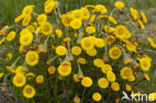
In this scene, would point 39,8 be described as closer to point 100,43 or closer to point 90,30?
point 90,30

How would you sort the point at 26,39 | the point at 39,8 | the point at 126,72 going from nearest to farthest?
the point at 26,39 → the point at 126,72 → the point at 39,8

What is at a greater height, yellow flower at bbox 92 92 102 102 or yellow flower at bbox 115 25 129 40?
yellow flower at bbox 115 25 129 40

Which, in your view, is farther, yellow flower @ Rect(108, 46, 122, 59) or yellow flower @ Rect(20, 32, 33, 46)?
yellow flower @ Rect(108, 46, 122, 59)

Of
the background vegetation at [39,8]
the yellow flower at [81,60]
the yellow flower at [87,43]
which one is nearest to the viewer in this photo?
the yellow flower at [87,43]

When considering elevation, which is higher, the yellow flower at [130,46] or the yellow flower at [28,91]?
the yellow flower at [130,46]

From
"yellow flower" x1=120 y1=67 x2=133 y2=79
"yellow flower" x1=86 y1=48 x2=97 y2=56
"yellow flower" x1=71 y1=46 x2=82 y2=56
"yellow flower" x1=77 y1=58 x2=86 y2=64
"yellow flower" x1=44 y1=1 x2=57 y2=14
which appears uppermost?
"yellow flower" x1=44 y1=1 x2=57 y2=14

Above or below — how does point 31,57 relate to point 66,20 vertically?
below

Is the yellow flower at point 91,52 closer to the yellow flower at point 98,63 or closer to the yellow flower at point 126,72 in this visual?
the yellow flower at point 98,63

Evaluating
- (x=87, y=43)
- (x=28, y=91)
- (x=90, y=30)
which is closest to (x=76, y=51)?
(x=87, y=43)

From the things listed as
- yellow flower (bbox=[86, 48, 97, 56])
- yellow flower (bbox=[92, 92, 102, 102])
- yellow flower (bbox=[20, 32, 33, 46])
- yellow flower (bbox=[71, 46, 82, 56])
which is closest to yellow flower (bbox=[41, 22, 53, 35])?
yellow flower (bbox=[20, 32, 33, 46])

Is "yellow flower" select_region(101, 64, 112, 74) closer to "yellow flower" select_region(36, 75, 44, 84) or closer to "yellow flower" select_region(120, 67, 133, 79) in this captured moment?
"yellow flower" select_region(120, 67, 133, 79)

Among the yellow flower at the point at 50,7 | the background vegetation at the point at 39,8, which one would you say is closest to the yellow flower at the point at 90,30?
the yellow flower at the point at 50,7

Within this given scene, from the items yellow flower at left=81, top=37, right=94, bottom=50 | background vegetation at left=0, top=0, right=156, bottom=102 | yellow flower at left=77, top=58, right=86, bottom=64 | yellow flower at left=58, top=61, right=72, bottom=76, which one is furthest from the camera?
background vegetation at left=0, top=0, right=156, bottom=102
